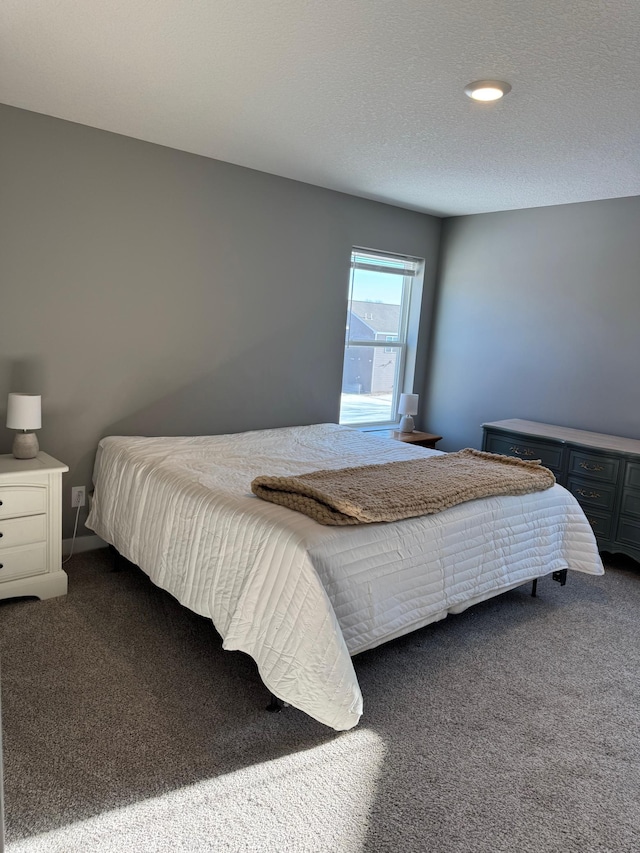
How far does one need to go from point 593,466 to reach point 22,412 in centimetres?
323

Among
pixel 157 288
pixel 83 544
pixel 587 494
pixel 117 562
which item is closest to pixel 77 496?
pixel 83 544

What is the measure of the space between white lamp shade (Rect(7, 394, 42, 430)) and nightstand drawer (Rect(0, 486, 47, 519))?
298 mm

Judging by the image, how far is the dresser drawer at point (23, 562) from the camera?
8.96 feet

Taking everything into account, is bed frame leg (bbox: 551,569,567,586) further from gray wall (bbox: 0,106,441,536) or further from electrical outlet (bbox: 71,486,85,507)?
electrical outlet (bbox: 71,486,85,507)

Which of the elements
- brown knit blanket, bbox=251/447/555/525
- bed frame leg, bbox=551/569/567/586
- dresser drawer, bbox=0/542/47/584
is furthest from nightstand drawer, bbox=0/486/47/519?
bed frame leg, bbox=551/569/567/586

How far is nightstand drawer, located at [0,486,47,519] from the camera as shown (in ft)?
8.83

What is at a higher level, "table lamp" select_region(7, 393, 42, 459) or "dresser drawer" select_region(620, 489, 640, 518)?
"table lamp" select_region(7, 393, 42, 459)

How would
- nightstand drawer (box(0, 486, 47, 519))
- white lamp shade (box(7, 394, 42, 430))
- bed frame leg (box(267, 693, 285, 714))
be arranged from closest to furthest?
bed frame leg (box(267, 693, 285, 714)) < nightstand drawer (box(0, 486, 47, 519)) < white lamp shade (box(7, 394, 42, 430))

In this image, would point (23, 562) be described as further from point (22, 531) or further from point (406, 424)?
point (406, 424)

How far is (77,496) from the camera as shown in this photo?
3.34 metres

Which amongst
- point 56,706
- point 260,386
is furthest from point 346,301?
point 56,706

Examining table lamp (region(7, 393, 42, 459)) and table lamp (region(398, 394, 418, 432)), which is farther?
table lamp (region(398, 394, 418, 432))

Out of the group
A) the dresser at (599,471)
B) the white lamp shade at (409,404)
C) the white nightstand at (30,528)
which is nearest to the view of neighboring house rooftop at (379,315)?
the white lamp shade at (409,404)

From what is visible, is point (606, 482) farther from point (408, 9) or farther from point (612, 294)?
point (408, 9)
